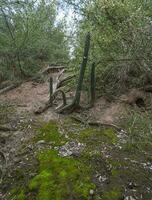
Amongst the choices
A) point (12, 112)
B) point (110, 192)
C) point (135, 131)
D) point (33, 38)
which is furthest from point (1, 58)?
point (110, 192)

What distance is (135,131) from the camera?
901 centimetres

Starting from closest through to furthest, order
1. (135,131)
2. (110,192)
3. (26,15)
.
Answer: (110,192) < (135,131) < (26,15)

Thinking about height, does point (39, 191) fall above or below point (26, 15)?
below

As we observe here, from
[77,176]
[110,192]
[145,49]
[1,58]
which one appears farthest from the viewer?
[1,58]

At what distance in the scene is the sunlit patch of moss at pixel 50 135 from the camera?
28.0 ft

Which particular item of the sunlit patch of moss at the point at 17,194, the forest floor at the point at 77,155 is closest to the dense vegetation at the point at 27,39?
the forest floor at the point at 77,155

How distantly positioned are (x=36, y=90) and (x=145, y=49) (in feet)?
17.7

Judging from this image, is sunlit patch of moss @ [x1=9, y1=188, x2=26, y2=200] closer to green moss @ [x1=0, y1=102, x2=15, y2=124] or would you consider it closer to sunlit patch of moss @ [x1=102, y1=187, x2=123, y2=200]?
sunlit patch of moss @ [x1=102, y1=187, x2=123, y2=200]

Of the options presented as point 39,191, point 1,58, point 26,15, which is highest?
point 26,15

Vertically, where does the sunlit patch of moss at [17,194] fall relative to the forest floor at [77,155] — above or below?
below

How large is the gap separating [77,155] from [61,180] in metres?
Result: 1.11

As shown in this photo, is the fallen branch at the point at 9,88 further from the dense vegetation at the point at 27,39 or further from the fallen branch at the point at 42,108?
the fallen branch at the point at 42,108

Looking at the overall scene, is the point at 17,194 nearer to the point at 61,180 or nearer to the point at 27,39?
the point at 61,180

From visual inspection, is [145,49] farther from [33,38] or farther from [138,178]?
[33,38]
